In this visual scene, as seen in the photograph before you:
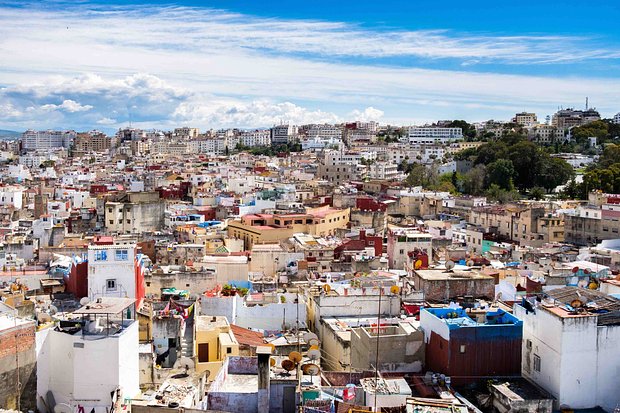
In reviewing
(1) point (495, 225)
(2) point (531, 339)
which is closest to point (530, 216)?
(1) point (495, 225)

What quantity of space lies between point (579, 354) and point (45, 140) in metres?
117

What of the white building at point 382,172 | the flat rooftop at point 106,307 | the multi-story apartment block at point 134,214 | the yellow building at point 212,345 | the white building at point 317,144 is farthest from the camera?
the white building at point 317,144

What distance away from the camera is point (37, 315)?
465 inches

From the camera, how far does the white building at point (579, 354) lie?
10.5 m

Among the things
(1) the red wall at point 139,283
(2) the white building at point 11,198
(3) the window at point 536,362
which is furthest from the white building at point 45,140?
(3) the window at point 536,362

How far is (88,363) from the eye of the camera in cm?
975

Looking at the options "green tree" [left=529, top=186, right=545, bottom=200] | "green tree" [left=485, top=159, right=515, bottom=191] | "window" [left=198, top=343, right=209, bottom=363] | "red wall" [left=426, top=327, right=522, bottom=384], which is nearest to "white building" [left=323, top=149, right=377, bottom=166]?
"green tree" [left=485, top=159, right=515, bottom=191]

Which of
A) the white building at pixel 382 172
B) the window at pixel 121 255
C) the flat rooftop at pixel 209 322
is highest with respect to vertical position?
the white building at pixel 382 172

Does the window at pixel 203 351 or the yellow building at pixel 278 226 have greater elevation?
the yellow building at pixel 278 226

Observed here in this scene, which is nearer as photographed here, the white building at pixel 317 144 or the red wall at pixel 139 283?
the red wall at pixel 139 283

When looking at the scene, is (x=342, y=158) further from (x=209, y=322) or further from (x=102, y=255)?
(x=209, y=322)

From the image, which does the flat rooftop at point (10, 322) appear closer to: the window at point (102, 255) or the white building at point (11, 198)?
the window at point (102, 255)

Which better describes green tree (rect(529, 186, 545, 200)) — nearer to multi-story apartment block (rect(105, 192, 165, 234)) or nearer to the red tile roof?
multi-story apartment block (rect(105, 192, 165, 234))

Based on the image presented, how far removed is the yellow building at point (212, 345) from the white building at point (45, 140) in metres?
110
